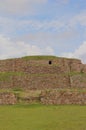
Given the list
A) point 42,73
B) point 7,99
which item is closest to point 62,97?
point 7,99

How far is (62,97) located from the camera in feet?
78.5

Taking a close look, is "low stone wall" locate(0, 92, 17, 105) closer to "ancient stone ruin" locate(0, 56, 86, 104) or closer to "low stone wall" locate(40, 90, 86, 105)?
"low stone wall" locate(40, 90, 86, 105)

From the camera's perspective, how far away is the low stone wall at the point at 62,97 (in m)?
23.8

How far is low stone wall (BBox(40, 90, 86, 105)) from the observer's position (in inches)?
938

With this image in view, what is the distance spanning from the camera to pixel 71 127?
12.2 meters

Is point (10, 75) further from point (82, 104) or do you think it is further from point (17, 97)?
point (82, 104)

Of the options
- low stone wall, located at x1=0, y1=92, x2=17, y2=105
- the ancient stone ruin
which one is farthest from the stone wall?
low stone wall, located at x1=0, y1=92, x2=17, y2=105

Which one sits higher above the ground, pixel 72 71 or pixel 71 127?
pixel 72 71

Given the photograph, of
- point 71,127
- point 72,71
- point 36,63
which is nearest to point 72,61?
point 72,71

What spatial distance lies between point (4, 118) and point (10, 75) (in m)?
16.6

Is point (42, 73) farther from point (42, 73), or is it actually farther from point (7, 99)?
point (7, 99)

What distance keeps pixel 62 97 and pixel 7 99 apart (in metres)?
4.33

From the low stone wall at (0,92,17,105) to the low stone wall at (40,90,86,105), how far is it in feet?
7.18

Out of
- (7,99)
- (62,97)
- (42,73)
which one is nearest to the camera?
(62,97)
